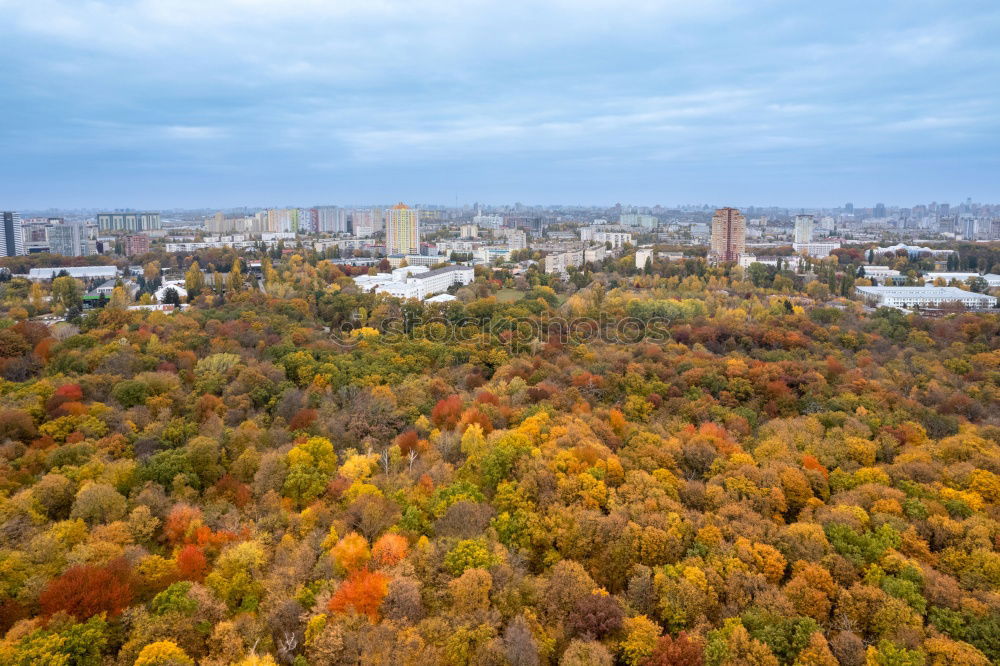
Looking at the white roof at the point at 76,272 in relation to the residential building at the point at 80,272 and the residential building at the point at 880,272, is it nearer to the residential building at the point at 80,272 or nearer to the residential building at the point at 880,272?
the residential building at the point at 80,272

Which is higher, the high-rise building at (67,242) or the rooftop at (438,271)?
the high-rise building at (67,242)

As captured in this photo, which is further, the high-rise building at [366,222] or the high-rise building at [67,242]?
the high-rise building at [366,222]

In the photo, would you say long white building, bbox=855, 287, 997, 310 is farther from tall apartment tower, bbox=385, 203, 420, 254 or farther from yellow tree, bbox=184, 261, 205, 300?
tall apartment tower, bbox=385, 203, 420, 254

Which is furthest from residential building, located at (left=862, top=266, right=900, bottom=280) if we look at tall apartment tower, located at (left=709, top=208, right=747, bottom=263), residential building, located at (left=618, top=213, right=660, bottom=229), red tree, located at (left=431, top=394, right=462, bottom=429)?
residential building, located at (left=618, top=213, right=660, bottom=229)

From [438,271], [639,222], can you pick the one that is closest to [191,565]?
[438,271]

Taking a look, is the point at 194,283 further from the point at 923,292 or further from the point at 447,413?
the point at 923,292

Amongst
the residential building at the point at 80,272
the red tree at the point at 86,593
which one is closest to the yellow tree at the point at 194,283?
the residential building at the point at 80,272

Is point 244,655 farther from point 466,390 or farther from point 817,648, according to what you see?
point 466,390
